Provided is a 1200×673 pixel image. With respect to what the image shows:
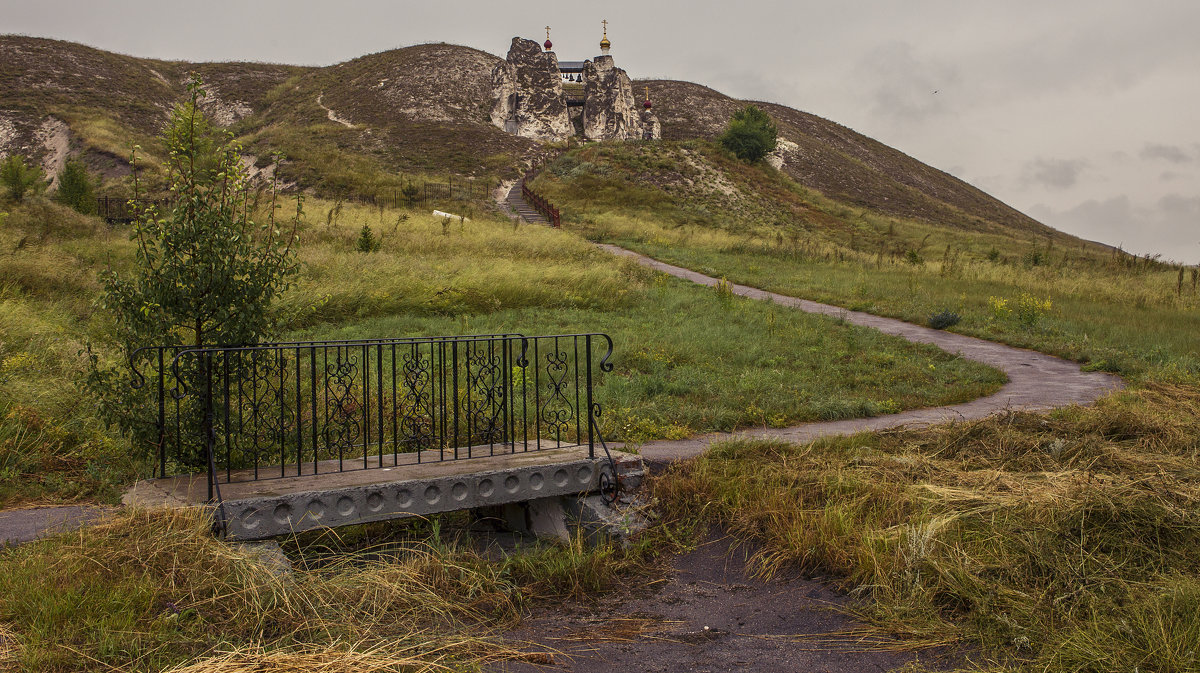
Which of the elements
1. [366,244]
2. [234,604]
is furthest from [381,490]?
[366,244]

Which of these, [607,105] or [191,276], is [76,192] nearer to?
[191,276]

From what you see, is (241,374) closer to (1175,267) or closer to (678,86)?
(1175,267)

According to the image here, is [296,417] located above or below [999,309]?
below

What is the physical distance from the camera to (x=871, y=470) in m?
6.64

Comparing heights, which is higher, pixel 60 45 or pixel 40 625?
pixel 60 45

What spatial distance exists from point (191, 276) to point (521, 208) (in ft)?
123

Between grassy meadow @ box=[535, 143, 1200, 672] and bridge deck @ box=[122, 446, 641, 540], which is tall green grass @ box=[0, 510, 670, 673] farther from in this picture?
grassy meadow @ box=[535, 143, 1200, 672]

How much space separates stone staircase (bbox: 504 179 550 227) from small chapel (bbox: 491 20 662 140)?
853 inches

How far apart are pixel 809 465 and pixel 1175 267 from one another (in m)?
22.4

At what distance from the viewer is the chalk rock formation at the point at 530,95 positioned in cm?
7056

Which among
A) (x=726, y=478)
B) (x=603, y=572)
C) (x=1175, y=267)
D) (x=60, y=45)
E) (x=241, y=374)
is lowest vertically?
(x=603, y=572)

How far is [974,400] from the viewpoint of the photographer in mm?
10289

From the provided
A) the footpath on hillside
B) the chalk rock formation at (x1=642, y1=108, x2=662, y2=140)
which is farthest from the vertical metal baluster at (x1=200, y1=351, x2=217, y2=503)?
the chalk rock formation at (x1=642, y1=108, x2=662, y2=140)

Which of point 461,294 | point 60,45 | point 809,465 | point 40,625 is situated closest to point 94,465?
point 40,625
